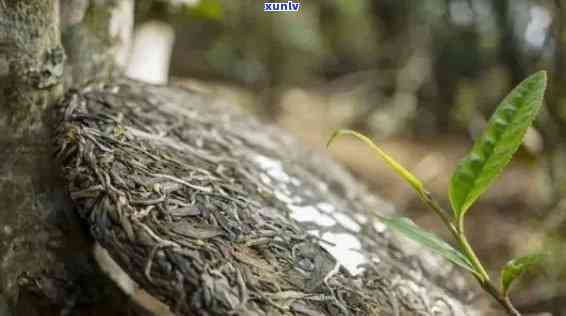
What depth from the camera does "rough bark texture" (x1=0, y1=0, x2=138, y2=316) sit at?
105cm

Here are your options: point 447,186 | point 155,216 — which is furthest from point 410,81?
point 155,216

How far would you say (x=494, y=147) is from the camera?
36.1 inches

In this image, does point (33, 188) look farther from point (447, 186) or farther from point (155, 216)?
point (447, 186)

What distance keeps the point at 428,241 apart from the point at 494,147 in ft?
0.57

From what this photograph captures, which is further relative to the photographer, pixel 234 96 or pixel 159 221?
pixel 234 96

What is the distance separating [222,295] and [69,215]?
1.45 feet

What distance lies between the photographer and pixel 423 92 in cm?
379

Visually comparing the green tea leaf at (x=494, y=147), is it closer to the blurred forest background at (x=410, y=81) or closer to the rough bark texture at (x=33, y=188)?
the rough bark texture at (x=33, y=188)

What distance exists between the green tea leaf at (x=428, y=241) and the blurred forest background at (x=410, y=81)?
1.22 m

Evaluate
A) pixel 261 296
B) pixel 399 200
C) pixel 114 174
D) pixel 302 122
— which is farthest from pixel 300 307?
pixel 302 122

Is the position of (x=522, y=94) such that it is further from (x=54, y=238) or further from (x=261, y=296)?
(x=54, y=238)

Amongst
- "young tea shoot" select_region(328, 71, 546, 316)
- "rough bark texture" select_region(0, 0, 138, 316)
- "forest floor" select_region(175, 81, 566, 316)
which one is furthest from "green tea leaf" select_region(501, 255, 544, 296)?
"forest floor" select_region(175, 81, 566, 316)

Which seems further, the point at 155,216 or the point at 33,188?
the point at 33,188

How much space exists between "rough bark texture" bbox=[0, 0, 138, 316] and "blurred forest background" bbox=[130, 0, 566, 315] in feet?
4.36
